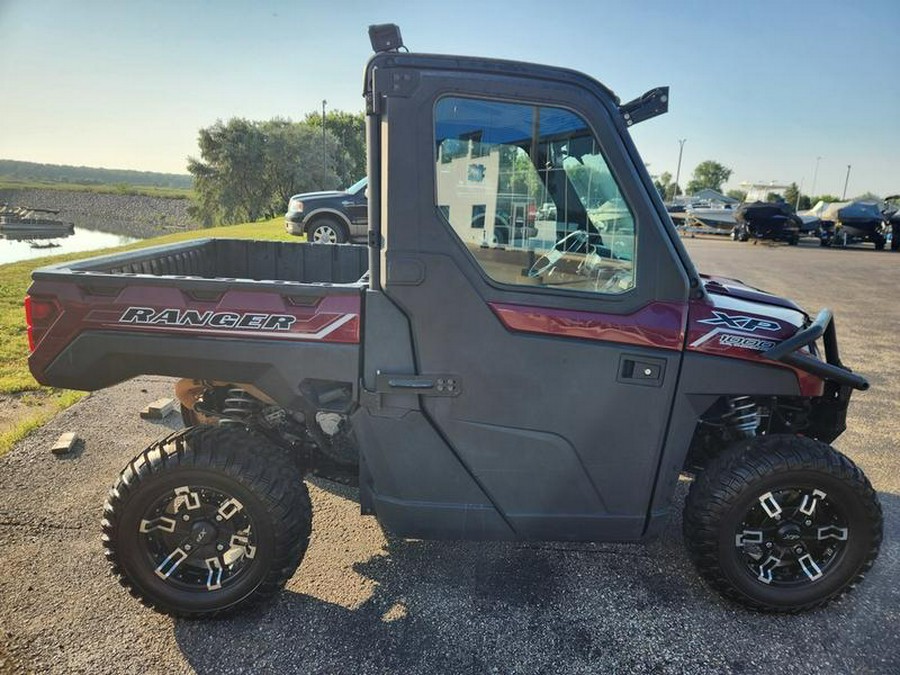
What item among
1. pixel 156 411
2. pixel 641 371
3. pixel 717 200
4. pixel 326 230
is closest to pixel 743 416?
pixel 641 371

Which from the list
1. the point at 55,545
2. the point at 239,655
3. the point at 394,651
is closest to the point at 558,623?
the point at 394,651

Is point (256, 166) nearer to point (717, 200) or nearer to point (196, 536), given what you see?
point (717, 200)

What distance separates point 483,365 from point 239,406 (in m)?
1.47

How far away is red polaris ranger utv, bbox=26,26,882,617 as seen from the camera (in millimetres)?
2217

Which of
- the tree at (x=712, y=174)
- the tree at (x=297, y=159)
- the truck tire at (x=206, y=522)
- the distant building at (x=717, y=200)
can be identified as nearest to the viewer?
the truck tire at (x=206, y=522)

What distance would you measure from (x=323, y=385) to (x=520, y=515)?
1.08m

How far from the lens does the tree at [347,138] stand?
2030 inches

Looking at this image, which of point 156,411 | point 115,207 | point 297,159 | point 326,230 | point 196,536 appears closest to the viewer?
point 196,536

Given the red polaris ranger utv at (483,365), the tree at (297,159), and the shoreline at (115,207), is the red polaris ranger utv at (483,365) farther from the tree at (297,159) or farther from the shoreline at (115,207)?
the shoreline at (115,207)

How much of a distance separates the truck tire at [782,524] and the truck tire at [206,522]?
186cm

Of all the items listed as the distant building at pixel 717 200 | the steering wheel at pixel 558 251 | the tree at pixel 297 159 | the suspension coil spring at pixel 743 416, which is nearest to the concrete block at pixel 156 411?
the steering wheel at pixel 558 251

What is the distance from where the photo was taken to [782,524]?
2578 mm

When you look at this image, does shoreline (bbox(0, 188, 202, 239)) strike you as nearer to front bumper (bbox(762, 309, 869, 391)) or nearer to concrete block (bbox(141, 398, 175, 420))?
concrete block (bbox(141, 398, 175, 420))

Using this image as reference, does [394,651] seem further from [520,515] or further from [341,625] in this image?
[520,515]
